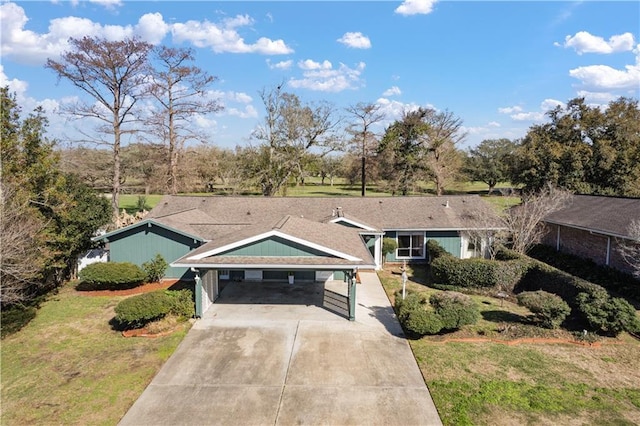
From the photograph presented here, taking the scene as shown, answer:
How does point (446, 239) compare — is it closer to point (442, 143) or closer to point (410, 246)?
point (410, 246)

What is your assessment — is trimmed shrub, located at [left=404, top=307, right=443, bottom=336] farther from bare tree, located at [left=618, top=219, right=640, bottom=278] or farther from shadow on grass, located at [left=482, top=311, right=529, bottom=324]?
bare tree, located at [left=618, top=219, right=640, bottom=278]

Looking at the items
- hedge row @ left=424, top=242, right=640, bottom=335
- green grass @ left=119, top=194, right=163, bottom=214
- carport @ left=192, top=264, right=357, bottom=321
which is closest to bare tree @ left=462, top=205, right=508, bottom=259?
hedge row @ left=424, top=242, right=640, bottom=335

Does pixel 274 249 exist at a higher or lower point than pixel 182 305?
higher

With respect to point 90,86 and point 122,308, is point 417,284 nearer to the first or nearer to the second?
point 122,308

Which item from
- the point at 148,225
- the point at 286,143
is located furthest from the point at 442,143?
the point at 148,225

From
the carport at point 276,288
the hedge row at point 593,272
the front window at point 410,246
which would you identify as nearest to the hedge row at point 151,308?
the carport at point 276,288

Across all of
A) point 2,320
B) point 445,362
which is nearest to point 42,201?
point 2,320
